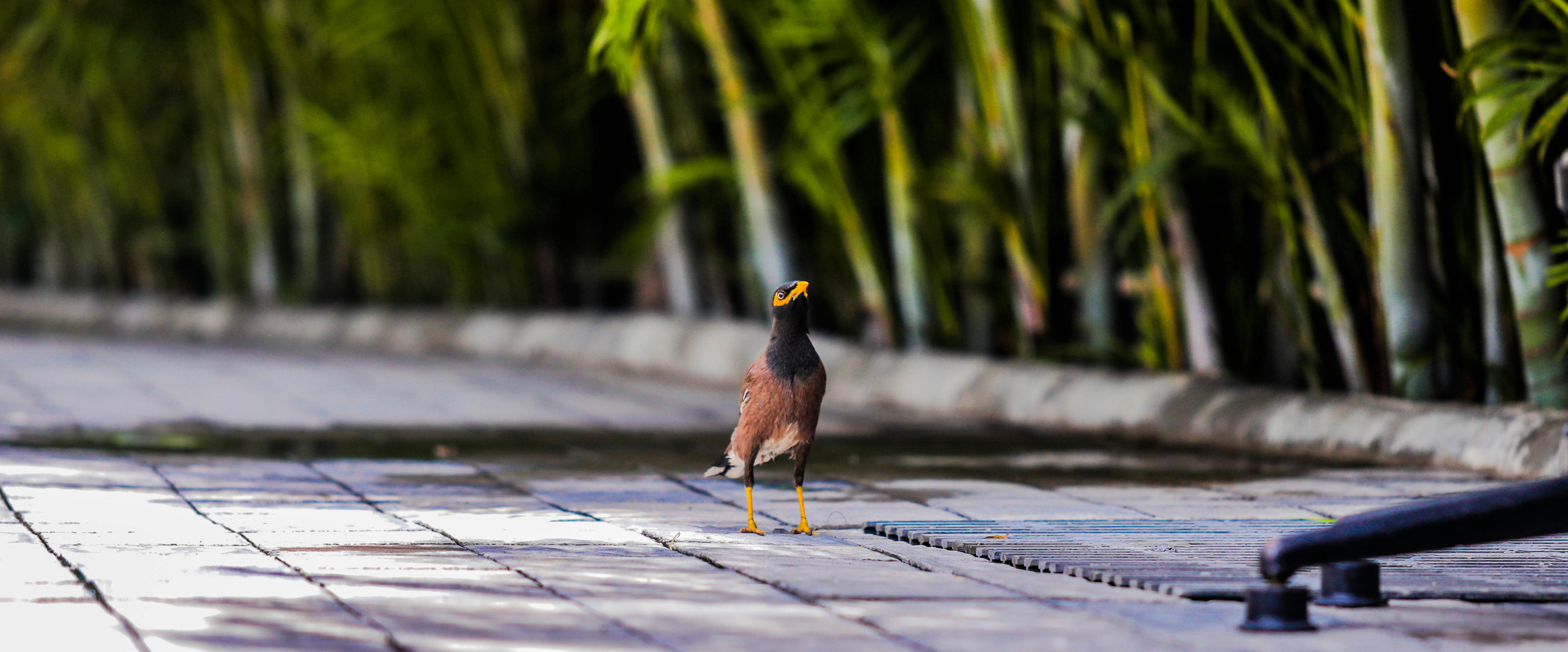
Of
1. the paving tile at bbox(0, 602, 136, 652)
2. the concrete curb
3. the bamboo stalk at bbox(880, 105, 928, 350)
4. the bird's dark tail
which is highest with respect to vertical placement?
the bamboo stalk at bbox(880, 105, 928, 350)

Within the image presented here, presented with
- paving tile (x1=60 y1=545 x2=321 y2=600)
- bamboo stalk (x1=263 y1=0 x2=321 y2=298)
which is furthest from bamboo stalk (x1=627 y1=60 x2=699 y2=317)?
paving tile (x1=60 y1=545 x2=321 y2=600)

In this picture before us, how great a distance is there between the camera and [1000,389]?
907 centimetres

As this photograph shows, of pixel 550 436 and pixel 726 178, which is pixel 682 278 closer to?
pixel 726 178

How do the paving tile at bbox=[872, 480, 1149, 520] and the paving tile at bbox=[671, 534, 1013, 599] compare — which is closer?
the paving tile at bbox=[671, 534, 1013, 599]

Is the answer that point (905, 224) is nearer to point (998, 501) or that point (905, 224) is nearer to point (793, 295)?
point (998, 501)

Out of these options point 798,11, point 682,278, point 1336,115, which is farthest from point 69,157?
point 1336,115

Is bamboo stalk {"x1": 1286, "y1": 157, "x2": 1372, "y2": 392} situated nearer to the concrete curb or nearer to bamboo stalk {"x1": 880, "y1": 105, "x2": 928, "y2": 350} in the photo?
the concrete curb

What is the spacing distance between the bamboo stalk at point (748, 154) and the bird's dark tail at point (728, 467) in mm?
4997

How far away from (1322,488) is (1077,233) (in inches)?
111

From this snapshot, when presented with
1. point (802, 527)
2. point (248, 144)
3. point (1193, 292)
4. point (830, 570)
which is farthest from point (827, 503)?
point (248, 144)

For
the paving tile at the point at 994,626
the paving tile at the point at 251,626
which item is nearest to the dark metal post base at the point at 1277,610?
the paving tile at the point at 994,626

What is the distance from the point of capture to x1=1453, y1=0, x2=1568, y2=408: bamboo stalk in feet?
20.2

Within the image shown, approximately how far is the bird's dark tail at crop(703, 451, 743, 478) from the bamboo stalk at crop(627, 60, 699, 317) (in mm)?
5172

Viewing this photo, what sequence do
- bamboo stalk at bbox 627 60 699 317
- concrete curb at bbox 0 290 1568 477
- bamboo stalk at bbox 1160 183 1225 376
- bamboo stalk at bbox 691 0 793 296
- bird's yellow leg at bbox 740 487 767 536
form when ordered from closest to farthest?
bird's yellow leg at bbox 740 487 767 536 → concrete curb at bbox 0 290 1568 477 → bamboo stalk at bbox 1160 183 1225 376 → bamboo stalk at bbox 691 0 793 296 → bamboo stalk at bbox 627 60 699 317
